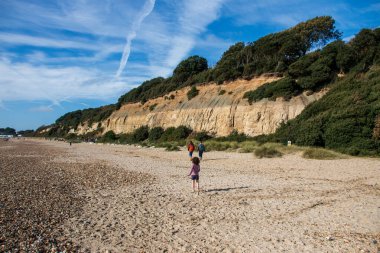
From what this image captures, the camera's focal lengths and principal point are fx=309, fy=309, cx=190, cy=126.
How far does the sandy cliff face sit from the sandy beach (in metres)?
17.3

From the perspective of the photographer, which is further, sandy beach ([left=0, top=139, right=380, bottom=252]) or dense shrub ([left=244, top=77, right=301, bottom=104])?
dense shrub ([left=244, top=77, right=301, bottom=104])

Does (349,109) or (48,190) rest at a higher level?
(349,109)

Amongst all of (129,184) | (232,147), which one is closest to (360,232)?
(129,184)

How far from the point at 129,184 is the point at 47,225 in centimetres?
593

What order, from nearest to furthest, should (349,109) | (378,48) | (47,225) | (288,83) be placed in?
(47,225)
(349,109)
(378,48)
(288,83)

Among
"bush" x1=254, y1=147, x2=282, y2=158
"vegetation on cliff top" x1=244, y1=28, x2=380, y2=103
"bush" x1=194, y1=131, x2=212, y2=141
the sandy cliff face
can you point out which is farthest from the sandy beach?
"bush" x1=194, y1=131, x2=212, y2=141

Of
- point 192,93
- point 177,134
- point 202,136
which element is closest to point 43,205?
point 202,136

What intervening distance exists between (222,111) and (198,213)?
100 feet

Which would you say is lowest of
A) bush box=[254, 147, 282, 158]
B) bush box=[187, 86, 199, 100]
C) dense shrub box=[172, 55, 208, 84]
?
bush box=[254, 147, 282, 158]

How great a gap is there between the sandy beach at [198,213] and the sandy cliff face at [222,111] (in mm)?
17298

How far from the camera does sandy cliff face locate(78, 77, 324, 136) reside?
103ft

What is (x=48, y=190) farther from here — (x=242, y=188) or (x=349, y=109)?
(x=349, y=109)

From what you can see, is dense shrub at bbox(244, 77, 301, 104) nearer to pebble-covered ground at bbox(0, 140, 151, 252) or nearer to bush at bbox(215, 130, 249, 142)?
bush at bbox(215, 130, 249, 142)

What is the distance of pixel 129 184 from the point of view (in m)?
13.2
